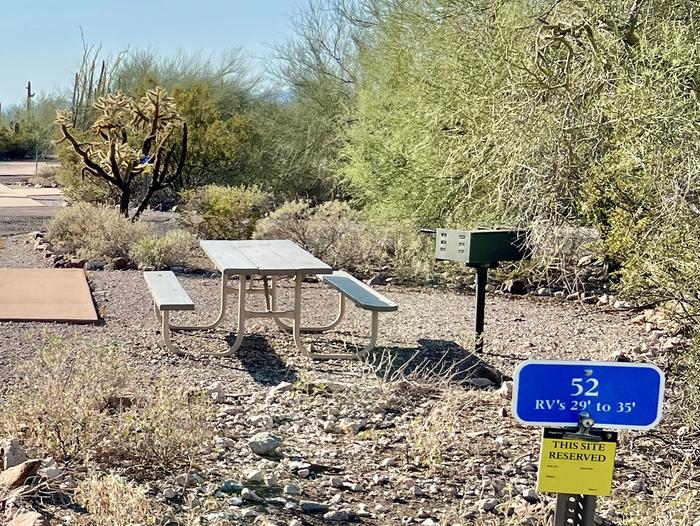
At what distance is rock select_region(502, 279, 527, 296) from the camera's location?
11.3 metres

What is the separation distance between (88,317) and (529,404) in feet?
20.6

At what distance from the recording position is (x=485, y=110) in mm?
10477

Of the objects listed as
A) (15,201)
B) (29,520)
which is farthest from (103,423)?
(15,201)

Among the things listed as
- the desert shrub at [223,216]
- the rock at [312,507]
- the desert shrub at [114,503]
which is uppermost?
the desert shrub at [223,216]

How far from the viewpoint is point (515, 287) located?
11.4 metres

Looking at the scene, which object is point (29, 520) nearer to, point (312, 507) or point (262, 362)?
point (312, 507)

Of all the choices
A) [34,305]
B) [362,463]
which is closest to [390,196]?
[34,305]

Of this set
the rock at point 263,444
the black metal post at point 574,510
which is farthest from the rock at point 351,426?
the black metal post at point 574,510

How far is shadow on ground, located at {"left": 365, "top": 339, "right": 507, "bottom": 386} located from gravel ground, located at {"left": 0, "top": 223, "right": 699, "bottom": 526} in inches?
0.9

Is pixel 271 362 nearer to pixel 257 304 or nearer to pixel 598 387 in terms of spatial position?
pixel 257 304

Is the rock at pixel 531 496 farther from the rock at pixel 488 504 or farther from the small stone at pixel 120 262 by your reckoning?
the small stone at pixel 120 262

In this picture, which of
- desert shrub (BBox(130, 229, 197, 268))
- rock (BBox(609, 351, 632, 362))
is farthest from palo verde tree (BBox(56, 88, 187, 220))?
rock (BBox(609, 351, 632, 362))

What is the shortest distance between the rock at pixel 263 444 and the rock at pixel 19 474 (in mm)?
1204

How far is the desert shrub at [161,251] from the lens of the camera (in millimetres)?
11867
